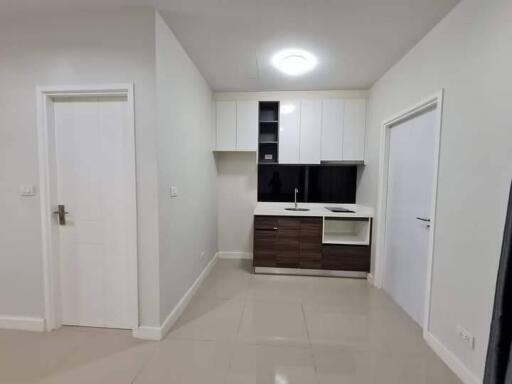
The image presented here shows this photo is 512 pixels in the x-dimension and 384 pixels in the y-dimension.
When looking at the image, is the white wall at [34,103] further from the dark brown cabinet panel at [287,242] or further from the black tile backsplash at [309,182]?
the black tile backsplash at [309,182]

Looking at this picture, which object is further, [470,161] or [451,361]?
[451,361]

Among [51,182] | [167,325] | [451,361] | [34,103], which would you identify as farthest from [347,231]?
[34,103]

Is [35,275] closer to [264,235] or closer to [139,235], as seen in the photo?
[139,235]

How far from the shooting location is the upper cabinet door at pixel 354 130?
3684mm

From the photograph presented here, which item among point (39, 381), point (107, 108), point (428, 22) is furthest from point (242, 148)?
point (39, 381)

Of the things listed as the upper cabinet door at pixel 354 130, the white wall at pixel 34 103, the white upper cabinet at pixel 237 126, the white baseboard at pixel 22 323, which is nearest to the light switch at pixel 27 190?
the white wall at pixel 34 103

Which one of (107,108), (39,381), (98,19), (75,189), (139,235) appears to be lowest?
(39,381)

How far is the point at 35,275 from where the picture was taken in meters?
2.21

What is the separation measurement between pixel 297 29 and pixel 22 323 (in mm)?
3583

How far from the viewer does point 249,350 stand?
198 centimetres

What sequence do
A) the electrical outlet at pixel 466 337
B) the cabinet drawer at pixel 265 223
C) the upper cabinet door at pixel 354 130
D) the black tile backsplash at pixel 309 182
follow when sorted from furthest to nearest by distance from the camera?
the black tile backsplash at pixel 309 182 → the upper cabinet door at pixel 354 130 → the cabinet drawer at pixel 265 223 → the electrical outlet at pixel 466 337

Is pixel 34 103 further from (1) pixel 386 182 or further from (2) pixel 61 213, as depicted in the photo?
(1) pixel 386 182

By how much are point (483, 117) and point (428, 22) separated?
1030 mm

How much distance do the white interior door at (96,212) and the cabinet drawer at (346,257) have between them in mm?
2424
